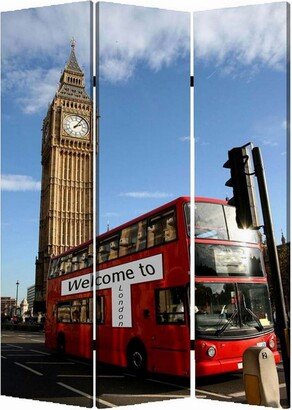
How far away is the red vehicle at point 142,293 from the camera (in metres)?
6.00

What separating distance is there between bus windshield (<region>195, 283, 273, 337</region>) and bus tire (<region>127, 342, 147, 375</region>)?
1364mm

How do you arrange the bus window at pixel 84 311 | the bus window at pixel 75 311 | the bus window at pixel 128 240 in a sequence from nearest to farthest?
the bus window at pixel 128 240
the bus window at pixel 84 311
the bus window at pixel 75 311

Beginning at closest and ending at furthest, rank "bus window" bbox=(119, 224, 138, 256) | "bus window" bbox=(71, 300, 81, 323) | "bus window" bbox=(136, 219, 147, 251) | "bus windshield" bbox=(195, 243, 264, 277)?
"bus windshield" bbox=(195, 243, 264, 277)
"bus window" bbox=(136, 219, 147, 251)
"bus window" bbox=(119, 224, 138, 256)
"bus window" bbox=(71, 300, 81, 323)

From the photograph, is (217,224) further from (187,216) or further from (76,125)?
(76,125)

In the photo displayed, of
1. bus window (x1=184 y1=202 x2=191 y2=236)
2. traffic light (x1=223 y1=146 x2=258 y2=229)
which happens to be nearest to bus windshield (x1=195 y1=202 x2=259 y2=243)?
bus window (x1=184 y1=202 x2=191 y2=236)

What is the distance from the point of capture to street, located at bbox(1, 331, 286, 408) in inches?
209

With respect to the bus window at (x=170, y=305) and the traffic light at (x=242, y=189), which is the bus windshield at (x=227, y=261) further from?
the traffic light at (x=242, y=189)

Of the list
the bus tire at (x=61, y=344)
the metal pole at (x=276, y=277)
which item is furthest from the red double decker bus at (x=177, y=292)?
the metal pole at (x=276, y=277)

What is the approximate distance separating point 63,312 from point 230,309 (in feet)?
14.5

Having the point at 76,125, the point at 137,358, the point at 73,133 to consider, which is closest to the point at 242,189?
the point at 76,125

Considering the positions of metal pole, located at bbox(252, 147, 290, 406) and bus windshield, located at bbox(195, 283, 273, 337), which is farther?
bus windshield, located at bbox(195, 283, 273, 337)

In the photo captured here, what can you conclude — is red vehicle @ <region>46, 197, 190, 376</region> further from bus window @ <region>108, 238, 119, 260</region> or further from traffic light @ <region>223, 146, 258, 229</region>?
traffic light @ <region>223, 146, 258, 229</region>

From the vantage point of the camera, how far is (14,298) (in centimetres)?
590

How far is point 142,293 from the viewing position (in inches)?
258
